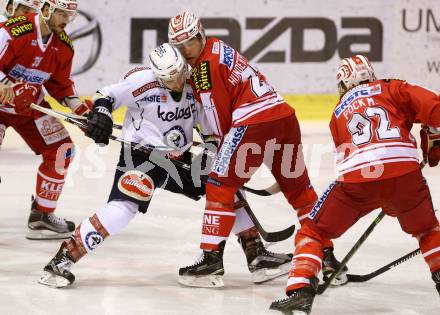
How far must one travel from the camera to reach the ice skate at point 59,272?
4.01 m

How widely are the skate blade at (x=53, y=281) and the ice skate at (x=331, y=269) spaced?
105 centimetres

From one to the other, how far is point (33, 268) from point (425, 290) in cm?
167

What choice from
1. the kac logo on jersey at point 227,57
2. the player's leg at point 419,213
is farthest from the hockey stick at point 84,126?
the player's leg at point 419,213

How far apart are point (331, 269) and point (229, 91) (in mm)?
849

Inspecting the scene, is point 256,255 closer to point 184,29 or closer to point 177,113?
point 177,113

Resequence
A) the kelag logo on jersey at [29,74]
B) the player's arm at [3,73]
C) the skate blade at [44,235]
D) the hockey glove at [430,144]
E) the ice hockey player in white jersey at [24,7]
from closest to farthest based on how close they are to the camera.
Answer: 1. the hockey glove at [430,144]
2. the player's arm at [3,73]
3. the kelag logo on jersey at [29,74]
4. the skate blade at [44,235]
5. the ice hockey player in white jersey at [24,7]

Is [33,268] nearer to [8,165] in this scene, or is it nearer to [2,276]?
[2,276]

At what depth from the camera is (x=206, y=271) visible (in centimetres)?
409

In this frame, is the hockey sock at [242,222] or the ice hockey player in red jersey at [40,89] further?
the ice hockey player in red jersey at [40,89]

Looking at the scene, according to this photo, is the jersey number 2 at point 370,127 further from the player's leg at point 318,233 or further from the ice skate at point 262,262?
the ice skate at point 262,262

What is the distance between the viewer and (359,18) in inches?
326

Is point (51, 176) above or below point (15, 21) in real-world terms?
below

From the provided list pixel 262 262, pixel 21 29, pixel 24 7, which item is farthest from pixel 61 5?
pixel 262 262

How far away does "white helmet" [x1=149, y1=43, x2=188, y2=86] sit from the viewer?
401cm
